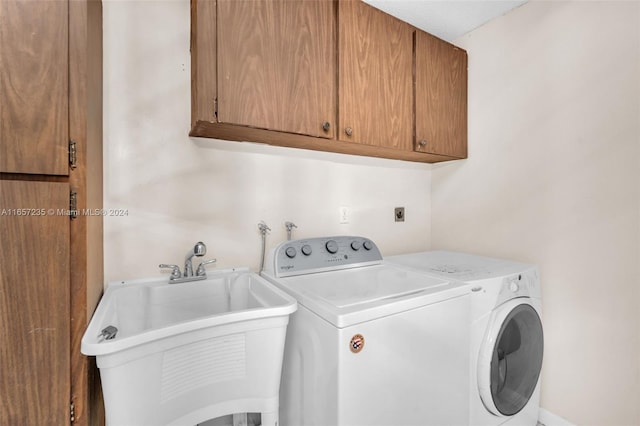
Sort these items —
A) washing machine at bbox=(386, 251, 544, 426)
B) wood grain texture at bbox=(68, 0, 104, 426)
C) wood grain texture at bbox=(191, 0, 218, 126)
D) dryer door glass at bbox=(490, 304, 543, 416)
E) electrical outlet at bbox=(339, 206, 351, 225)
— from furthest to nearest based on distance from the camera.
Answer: electrical outlet at bbox=(339, 206, 351, 225) → dryer door glass at bbox=(490, 304, 543, 416) → washing machine at bbox=(386, 251, 544, 426) → wood grain texture at bbox=(191, 0, 218, 126) → wood grain texture at bbox=(68, 0, 104, 426)

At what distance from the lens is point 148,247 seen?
4.43ft

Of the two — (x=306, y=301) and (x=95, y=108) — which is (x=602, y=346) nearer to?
(x=306, y=301)

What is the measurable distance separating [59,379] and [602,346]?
86.0 inches

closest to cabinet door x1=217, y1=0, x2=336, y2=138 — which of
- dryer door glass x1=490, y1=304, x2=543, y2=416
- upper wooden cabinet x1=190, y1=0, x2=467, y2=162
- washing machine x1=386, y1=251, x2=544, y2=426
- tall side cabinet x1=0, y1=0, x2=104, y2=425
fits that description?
upper wooden cabinet x1=190, y1=0, x2=467, y2=162

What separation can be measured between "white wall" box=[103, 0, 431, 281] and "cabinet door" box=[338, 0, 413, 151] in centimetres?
41

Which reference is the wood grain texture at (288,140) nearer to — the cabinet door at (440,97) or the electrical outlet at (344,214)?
the cabinet door at (440,97)

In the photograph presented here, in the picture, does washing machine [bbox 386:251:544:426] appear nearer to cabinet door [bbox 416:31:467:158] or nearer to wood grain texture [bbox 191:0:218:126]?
cabinet door [bbox 416:31:467:158]

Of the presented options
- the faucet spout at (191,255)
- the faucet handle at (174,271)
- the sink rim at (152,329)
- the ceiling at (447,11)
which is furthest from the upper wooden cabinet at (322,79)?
the sink rim at (152,329)

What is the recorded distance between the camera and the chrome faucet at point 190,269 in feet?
4.34

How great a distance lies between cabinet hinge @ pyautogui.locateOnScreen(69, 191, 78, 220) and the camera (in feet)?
A: 2.80

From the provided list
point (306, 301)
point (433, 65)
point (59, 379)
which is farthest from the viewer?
point (433, 65)

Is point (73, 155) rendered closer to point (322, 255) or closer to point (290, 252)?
point (290, 252)

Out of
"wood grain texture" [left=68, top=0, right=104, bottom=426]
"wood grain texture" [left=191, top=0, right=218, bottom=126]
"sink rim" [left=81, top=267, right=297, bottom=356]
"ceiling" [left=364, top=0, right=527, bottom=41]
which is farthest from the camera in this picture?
"ceiling" [left=364, top=0, right=527, bottom=41]

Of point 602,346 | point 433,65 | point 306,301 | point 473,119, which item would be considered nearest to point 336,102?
point 433,65
